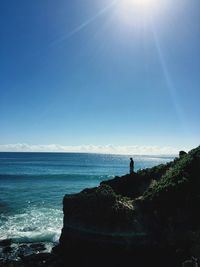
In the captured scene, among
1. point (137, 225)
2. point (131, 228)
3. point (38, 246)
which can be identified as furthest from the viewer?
point (38, 246)

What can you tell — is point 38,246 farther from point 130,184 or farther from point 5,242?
point 130,184

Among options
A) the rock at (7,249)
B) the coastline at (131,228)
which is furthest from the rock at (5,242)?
the coastline at (131,228)

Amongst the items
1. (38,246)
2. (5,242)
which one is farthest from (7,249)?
(38,246)

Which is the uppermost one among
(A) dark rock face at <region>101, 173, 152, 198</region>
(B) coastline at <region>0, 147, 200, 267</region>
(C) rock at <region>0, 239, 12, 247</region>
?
(A) dark rock face at <region>101, 173, 152, 198</region>

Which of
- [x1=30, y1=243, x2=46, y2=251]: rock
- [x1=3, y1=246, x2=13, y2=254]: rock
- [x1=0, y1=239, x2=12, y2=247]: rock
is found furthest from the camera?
[x1=0, y1=239, x2=12, y2=247]: rock

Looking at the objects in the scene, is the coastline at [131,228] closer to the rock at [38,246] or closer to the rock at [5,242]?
the rock at [38,246]

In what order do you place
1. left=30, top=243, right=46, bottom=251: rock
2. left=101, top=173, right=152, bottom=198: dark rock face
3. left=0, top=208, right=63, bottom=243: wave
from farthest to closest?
left=0, top=208, right=63, bottom=243: wave → left=101, top=173, right=152, bottom=198: dark rock face → left=30, top=243, right=46, bottom=251: rock

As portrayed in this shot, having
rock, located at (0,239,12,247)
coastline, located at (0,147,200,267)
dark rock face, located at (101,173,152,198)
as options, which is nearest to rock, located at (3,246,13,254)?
Answer: rock, located at (0,239,12,247)

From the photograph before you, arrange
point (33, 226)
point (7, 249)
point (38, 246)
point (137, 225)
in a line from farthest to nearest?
point (33, 226) → point (38, 246) → point (7, 249) → point (137, 225)

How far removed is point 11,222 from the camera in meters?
26.5

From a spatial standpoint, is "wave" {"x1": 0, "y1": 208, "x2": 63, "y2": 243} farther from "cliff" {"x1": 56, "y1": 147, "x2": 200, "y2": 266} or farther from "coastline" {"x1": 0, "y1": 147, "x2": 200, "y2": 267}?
"cliff" {"x1": 56, "y1": 147, "x2": 200, "y2": 266}

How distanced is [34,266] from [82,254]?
2.61m

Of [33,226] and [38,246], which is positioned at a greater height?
[33,226]

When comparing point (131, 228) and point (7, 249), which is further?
point (7, 249)
